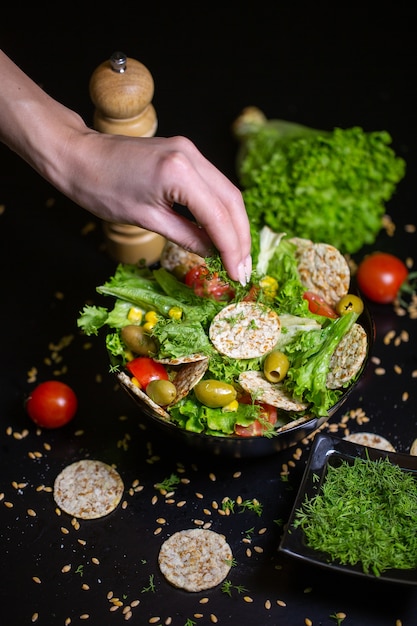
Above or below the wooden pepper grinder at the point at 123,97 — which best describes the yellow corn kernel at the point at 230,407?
below

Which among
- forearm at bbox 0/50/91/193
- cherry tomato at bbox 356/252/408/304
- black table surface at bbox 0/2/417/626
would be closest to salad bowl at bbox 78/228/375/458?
black table surface at bbox 0/2/417/626

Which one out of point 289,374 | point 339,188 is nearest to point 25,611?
point 289,374

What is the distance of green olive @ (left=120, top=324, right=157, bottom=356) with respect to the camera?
136 inches

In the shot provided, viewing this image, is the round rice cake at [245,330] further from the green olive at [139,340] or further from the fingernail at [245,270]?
the green olive at [139,340]

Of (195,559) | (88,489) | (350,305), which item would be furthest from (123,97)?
(195,559)

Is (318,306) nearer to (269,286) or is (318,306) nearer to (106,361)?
(269,286)

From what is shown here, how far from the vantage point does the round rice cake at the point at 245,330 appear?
11.1ft

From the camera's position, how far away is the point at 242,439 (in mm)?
3205

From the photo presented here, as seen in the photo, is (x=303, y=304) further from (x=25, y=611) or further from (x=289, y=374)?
(x=25, y=611)

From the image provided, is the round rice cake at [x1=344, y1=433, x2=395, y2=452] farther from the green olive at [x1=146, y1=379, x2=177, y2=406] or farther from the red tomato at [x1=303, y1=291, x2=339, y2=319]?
the green olive at [x1=146, y1=379, x2=177, y2=406]

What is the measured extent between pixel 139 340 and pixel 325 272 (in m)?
0.81

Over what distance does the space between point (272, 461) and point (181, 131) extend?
80.0 inches

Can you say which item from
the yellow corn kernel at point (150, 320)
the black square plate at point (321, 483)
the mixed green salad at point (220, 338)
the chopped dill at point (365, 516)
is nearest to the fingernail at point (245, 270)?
the mixed green salad at point (220, 338)

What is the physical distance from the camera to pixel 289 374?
3316 millimetres
